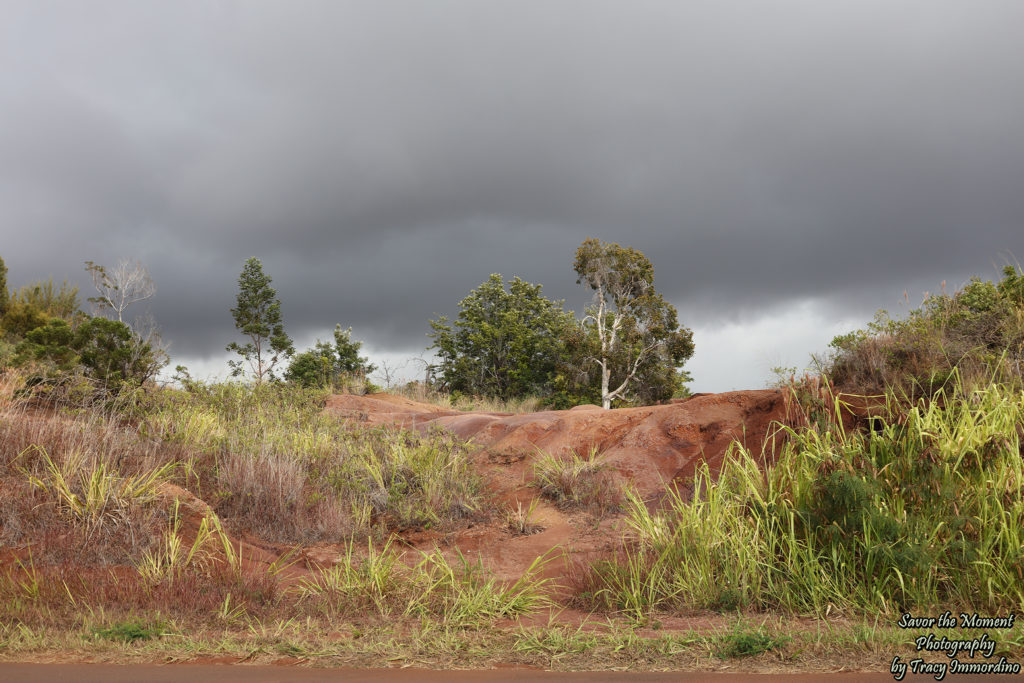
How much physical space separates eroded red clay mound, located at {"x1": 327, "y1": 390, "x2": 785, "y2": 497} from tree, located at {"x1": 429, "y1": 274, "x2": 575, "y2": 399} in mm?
17162

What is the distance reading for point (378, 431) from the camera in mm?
10898

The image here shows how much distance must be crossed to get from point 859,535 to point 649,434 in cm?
478

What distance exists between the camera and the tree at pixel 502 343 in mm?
29906

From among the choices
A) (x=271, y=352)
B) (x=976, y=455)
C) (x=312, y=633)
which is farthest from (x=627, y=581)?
(x=271, y=352)

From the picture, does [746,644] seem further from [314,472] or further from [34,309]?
[34,309]

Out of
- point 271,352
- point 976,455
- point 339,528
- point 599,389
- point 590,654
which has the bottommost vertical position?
point 590,654

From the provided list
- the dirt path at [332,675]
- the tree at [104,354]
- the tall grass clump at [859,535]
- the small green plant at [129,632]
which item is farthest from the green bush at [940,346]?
the tree at [104,354]

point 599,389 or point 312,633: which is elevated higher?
point 599,389

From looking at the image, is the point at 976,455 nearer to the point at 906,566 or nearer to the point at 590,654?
the point at 906,566

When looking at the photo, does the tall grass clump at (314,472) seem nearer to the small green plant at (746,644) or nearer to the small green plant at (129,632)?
the small green plant at (129,632)

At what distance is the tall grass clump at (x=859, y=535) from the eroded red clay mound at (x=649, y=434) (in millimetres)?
2698

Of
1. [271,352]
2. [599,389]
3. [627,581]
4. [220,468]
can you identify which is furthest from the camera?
[271,352]

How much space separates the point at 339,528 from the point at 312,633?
2.84 meters

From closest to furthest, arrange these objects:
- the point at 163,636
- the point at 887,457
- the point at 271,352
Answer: the point at 163,636 → the point at 887,457 → the point at 271,352
